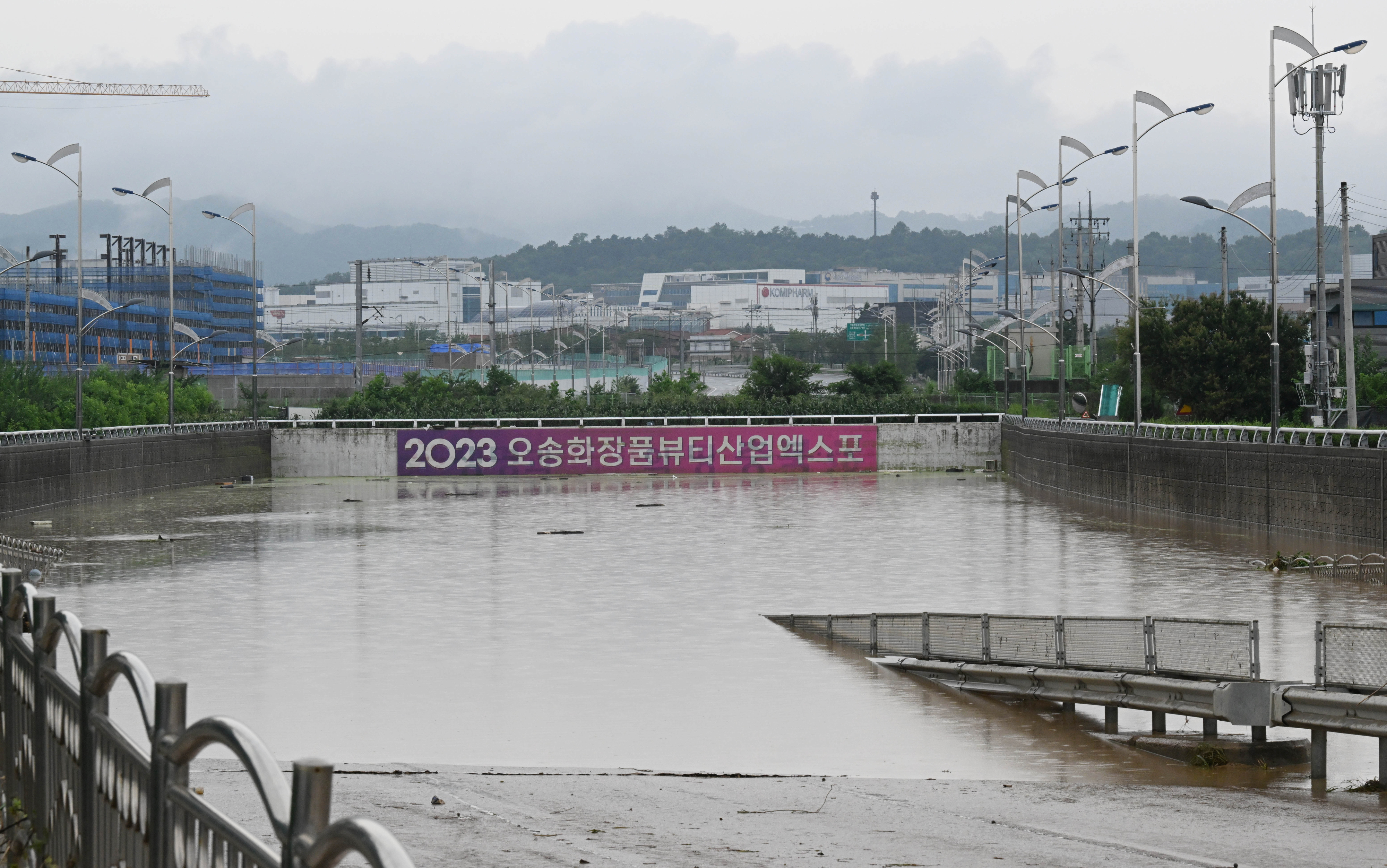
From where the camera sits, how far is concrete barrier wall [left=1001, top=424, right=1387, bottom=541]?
35.8 m

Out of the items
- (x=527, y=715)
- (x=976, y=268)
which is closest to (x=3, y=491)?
(x=527, y=715)

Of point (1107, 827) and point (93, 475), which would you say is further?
point (93, 475)

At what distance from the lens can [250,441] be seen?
78875 mm

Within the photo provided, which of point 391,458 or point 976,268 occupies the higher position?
point 976,268

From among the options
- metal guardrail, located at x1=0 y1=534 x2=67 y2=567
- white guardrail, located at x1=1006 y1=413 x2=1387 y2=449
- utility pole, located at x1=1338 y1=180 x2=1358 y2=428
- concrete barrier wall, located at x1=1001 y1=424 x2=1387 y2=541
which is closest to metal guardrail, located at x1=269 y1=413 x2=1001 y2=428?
white guardrail, located at x1=1006 y1=413 x2=1387 y2=449

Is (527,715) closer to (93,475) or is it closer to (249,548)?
(249,548)

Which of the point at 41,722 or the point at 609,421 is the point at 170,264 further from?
the point at 41,722

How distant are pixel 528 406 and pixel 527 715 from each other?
7725 cm

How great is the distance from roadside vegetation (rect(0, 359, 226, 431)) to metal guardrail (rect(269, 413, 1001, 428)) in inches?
280

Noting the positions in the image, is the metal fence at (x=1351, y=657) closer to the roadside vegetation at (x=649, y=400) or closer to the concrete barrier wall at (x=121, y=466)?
the concrete barrier wall at (x=121, y=466)

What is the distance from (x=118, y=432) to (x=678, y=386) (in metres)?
56.3

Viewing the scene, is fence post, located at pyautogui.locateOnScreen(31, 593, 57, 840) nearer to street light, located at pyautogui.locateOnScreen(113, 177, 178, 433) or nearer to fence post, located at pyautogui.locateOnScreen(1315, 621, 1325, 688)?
fence post, located at pyautogui.locateOnScreen(1315, 621, 1325, 688)

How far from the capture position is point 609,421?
84750mm

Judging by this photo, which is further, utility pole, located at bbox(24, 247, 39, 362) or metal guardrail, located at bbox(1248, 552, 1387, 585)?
utility pole, located at bbox(24, 247, 39, 362)
